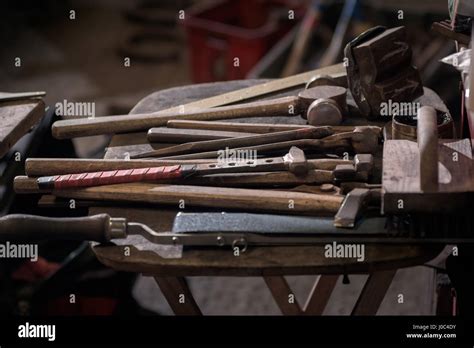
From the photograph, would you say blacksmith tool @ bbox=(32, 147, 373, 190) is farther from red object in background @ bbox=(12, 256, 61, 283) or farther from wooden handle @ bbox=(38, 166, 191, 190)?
red object in background @ bbox=(12, 256, 61, 283)

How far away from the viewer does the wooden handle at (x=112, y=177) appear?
6.73ft

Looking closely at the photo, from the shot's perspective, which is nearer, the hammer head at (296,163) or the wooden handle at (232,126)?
the hammer head at (296,163)

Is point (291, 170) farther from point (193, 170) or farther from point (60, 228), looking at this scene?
point (60, 228)

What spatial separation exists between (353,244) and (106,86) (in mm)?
4203

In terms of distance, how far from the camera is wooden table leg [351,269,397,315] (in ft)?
6.63

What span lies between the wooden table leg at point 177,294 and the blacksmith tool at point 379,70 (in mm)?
698

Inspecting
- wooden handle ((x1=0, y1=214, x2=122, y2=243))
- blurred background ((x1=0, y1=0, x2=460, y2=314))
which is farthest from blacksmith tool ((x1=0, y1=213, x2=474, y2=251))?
blurred background ((x1=0, y1=0, x2=460, y2=314))

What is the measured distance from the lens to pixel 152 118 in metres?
2.40

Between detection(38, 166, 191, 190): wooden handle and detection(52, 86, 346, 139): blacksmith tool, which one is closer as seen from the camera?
detection(38, 166, 191, 190): wooden handle

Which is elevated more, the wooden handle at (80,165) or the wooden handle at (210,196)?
the wooden handle at (80,165)

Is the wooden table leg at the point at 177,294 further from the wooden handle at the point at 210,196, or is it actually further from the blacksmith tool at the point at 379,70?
the blacksmith tool at the point at 379,70

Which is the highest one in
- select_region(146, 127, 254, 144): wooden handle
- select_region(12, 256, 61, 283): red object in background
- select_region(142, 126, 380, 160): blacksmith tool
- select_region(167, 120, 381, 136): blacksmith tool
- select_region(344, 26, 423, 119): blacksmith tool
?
select_region(344, 26, 423, 119): blacksmith tool

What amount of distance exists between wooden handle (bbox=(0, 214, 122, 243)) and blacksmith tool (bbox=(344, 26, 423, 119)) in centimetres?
80

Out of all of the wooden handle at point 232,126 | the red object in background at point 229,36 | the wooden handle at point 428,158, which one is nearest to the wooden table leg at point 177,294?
the wooden handle at point 232,126
